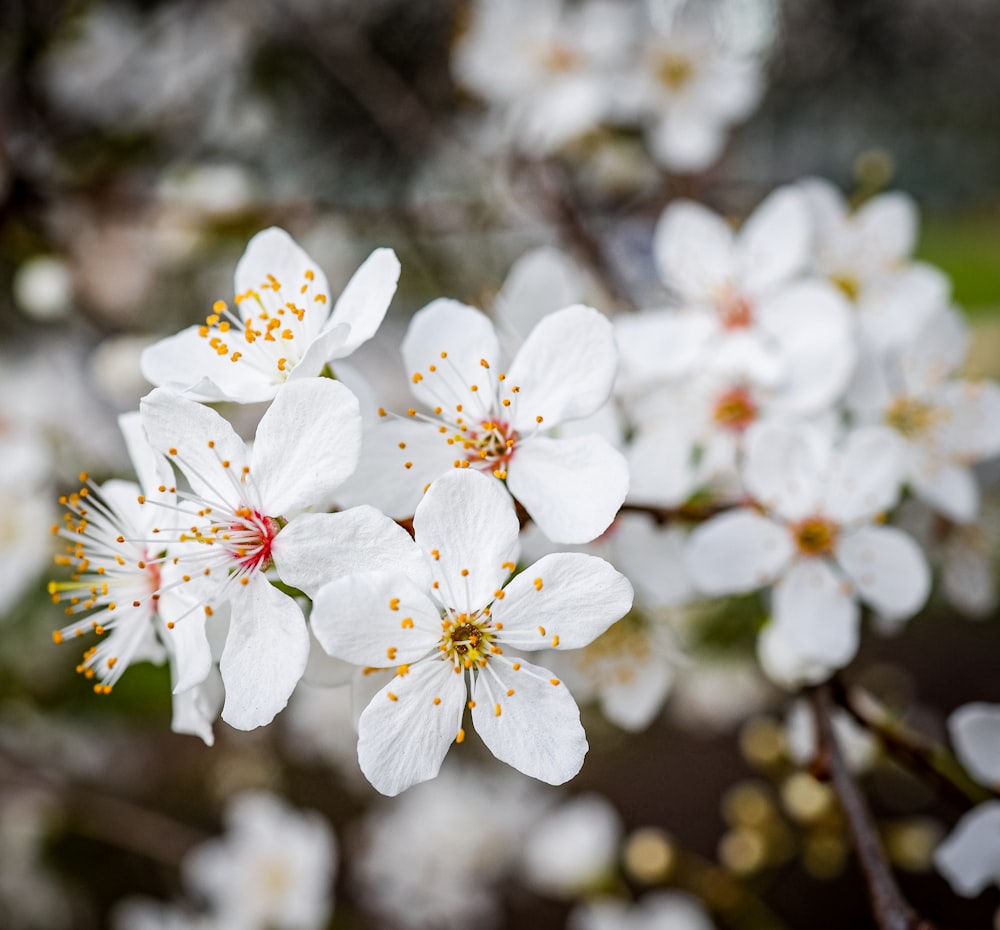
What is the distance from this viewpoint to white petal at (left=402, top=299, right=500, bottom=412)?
0.68m

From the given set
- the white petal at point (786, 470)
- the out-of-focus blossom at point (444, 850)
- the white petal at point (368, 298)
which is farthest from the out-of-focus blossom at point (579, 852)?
the white petal at point (368, 298)

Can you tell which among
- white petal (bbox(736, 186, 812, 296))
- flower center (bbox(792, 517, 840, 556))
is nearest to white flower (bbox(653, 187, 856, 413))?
white petal (bbox(736, 186, 812, 296))

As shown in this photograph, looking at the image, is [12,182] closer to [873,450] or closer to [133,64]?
[133,64]

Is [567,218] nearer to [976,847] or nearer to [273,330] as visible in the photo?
[273,330]

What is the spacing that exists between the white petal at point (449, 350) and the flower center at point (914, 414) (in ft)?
1.47

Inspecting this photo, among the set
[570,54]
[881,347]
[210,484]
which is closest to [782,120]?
[570,54]

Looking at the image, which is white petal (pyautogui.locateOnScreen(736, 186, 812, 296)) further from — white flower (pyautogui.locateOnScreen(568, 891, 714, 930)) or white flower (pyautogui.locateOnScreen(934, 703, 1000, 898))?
white flower (pyautogui.locateOnScreen(568, 891, 714, 930))

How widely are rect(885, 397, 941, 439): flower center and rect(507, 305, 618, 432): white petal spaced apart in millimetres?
402

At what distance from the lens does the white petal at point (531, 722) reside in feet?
1.91

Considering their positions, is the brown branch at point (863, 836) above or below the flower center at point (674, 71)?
below

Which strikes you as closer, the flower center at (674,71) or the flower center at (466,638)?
the flower center at (466,638)

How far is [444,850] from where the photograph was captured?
5.81ft

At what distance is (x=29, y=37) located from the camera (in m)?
1.61

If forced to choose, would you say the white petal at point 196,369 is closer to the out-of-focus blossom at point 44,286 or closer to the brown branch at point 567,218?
the brown branch at point 567,218
